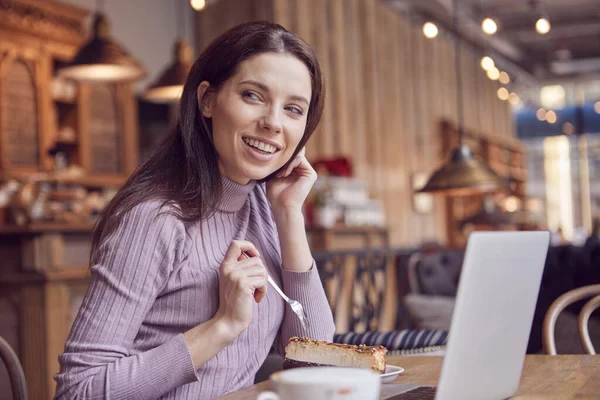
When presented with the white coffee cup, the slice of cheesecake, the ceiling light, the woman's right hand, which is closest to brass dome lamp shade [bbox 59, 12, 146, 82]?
the woman's right hand

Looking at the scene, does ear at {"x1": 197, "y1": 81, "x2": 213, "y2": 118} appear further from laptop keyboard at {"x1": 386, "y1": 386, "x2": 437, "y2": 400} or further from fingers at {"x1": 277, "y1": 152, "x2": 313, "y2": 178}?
laptop keyboard at {"x1": 386, "y1": 386, "x2": 437, "y2": 400}

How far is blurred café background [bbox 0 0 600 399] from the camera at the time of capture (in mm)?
4574

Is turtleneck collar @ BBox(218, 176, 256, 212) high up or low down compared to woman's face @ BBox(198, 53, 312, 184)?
down

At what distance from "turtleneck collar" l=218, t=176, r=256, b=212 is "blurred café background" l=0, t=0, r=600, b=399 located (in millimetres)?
857

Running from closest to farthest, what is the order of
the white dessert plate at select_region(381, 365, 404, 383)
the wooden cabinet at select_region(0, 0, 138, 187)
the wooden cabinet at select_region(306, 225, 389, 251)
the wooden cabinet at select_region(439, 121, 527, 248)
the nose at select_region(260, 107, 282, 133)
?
the white dessert plate at select_region(381, 365, 404, 383) → the nose at select_region(260, 107, 282, 133) → the wooden cabinet at select_region(306, 225, 389, 251) → the wooden cabinet at select_region(0, 0, 138, 187) → the wooden cabinet at select_region(439, 121, 527, 248)

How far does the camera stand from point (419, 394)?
1.23m

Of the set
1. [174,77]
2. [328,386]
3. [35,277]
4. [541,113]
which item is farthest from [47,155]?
[541,113]

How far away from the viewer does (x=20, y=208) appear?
5.28m

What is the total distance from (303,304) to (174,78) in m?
4.35

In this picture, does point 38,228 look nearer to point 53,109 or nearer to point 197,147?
point 197,147

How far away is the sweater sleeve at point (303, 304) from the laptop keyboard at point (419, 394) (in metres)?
0.49

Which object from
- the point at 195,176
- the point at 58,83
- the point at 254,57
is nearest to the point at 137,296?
the point at 195,176

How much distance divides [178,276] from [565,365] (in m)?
0.73

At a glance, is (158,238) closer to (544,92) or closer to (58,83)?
(58,83)
